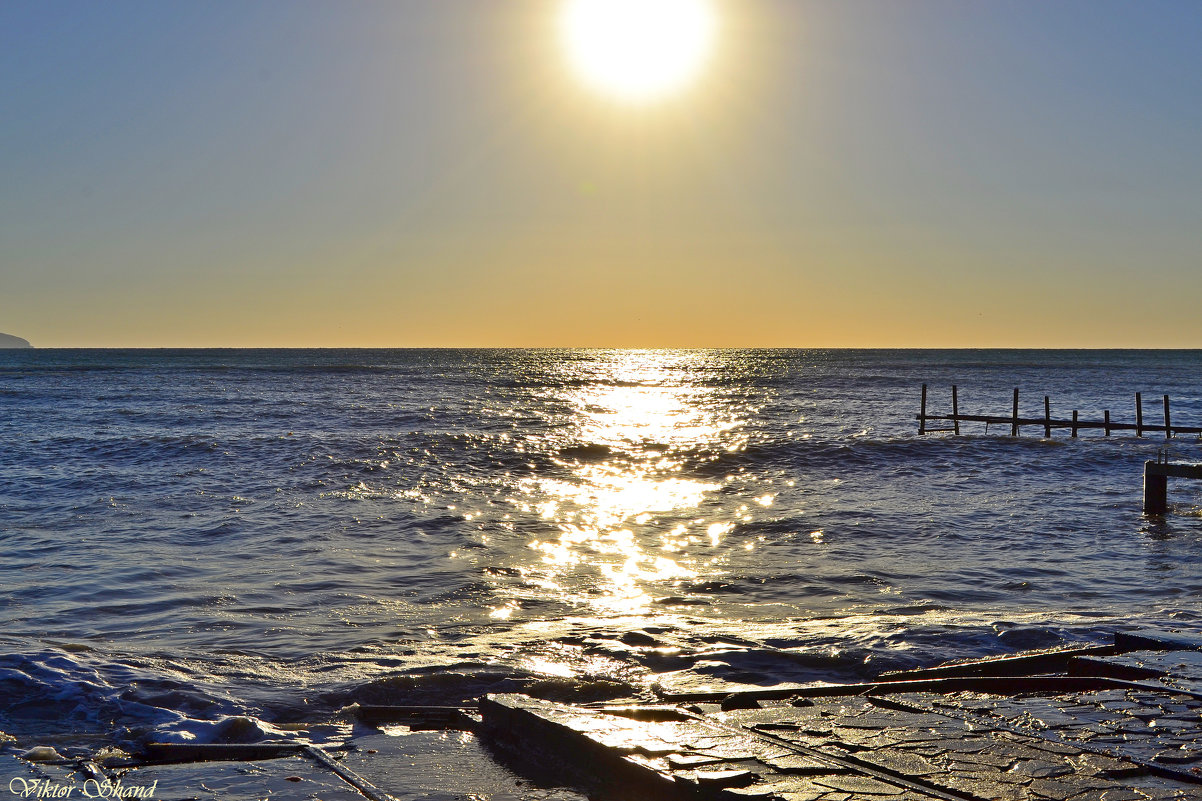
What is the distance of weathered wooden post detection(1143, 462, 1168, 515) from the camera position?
64.0 ft

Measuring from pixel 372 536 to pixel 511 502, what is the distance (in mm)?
4837

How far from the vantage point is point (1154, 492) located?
64.6 ft

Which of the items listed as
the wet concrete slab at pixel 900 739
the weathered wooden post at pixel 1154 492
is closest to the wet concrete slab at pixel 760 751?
the wet concrete slab at pixel 900 739

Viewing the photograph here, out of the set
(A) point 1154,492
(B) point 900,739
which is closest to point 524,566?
(B) point 900,739

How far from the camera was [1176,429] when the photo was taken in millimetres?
33562

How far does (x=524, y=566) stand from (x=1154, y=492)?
13.9 metres

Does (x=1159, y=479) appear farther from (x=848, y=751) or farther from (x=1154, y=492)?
(x=848, y=751)

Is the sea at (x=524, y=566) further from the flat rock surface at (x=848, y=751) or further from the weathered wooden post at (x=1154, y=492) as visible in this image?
the flat rock surface at (x=848, y=751)

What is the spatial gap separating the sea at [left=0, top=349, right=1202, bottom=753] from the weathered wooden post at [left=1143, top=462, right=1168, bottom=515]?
318 mm

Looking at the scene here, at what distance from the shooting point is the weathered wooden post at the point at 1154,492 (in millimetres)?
19500

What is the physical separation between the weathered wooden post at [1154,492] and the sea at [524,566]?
32cm

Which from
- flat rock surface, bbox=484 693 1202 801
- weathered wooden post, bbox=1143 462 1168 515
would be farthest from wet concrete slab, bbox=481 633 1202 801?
weathered wooden post, bbox=1143 462 1168 515

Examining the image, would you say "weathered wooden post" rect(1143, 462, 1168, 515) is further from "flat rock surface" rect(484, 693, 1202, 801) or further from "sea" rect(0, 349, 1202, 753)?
"flat rock surface" rect(484, 693, 1202, 801)

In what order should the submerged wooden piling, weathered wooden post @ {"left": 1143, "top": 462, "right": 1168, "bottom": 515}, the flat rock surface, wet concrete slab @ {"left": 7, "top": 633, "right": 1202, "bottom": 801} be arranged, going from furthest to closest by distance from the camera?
weathered wooden post @ {"left": 1143, "top": 462, "right": 1168, "bottom": 515} < the submerged wooden piling < wet concrete slab @ {"left": 7, "top": 633, "right": 1202, "bottom": 801} < the flat rock surface
